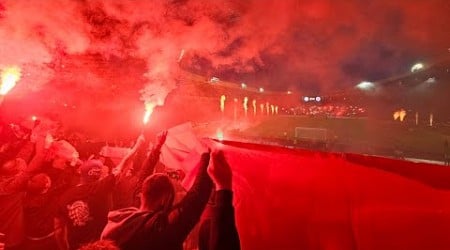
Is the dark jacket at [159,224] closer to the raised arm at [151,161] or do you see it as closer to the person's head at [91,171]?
the raised arm at [151,161]

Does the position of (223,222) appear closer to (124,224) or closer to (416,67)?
(124,224)

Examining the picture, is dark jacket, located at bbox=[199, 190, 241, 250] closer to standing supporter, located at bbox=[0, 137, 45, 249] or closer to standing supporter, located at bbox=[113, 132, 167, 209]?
standing supporter, located at bbox=[113, 132, 167, 209]

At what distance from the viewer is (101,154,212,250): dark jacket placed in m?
2.04

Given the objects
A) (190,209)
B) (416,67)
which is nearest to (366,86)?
(416,67)

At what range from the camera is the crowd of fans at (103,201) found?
201cm

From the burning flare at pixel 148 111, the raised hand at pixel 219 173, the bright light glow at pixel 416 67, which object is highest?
the bright light glow at pixel 416 67

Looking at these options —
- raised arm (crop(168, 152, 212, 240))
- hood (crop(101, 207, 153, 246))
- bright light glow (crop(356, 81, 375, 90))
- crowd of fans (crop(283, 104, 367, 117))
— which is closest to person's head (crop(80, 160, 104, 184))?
hood (crop(101, 207, 153, 246))

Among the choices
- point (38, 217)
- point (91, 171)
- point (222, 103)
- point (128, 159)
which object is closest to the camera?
point (38, 217)

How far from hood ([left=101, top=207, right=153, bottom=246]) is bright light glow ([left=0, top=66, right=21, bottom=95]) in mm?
3131

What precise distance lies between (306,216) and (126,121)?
533 cm

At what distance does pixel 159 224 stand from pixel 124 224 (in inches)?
8.2

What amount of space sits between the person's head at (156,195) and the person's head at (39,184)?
1621mm

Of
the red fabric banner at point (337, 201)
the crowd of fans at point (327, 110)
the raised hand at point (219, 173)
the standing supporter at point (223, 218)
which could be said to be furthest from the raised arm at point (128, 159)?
the crowd of fans at point (327, 110)

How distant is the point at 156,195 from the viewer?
2.22 metres
